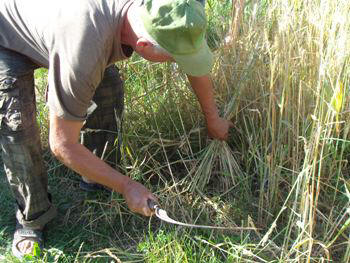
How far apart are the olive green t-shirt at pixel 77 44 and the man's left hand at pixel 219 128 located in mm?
517

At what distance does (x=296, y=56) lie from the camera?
5.71ft

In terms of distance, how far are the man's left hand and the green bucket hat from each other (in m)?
0.51

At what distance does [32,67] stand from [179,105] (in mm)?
641

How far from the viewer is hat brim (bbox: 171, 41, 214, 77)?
1.51 metres

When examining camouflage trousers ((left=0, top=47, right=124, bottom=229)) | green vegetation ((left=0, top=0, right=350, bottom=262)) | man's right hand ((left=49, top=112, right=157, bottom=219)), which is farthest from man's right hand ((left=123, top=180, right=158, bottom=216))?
camouflage trousers ((left=0, top=47, right=124, bottom=229))

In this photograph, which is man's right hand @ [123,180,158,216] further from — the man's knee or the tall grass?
the man's knee

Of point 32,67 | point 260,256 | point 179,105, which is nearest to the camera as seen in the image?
point 260,256

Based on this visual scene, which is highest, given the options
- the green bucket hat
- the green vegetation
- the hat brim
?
the green bucket hat

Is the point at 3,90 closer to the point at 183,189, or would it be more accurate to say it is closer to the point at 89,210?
the point at 89,210

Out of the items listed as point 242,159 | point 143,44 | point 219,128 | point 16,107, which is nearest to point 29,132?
point 16,107

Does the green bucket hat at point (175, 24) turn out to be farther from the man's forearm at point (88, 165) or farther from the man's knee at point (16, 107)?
the man's knee at point (16, 107)

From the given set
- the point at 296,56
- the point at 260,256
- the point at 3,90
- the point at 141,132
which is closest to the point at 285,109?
the point at 296,56

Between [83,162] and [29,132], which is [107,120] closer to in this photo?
[29,132]

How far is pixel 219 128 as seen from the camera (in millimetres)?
1961
